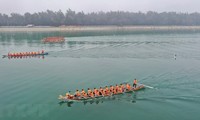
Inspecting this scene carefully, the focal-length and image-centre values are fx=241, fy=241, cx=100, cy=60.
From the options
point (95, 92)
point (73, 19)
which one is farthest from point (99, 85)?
point (73, 19)

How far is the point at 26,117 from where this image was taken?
82.0ft

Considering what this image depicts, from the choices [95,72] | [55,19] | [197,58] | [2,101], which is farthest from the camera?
[55,19]

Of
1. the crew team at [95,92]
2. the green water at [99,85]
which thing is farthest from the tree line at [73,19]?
the crew team at [95,92]

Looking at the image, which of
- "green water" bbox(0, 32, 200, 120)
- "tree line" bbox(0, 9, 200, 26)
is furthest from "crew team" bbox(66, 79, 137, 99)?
"tree line" bbox(0, 9, 200, 26)

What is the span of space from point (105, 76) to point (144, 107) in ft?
45.6

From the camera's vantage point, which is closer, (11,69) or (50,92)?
(50,92)

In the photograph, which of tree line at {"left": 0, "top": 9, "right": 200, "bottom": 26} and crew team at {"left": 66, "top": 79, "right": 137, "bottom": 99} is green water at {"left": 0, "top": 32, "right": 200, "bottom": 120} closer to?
crew team at {"left": 66, "top": 79, "right": 137, "bottom": 99}

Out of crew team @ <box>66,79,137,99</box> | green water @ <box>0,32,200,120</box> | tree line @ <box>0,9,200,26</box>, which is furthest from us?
tree line @ <box>0,9,200,26</box>

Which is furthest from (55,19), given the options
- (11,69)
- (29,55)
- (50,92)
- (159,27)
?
(50,92)

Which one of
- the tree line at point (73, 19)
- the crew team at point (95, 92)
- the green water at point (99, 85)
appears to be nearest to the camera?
the green water at point (99, 85)

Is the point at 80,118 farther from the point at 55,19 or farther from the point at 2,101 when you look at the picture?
the point at 55,19

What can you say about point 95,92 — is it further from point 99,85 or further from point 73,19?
point 73,19

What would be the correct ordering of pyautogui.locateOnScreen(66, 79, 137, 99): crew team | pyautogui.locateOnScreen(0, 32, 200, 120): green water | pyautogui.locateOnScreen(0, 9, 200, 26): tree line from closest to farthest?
pyautogui.locateOnScreen(0, 32, 200, 120): green water, pyautogui.locateOnScreen(66, 79, 137, 99): crew team, pyautogui.locateOnScreen(0, 9, 200, 26): tree line

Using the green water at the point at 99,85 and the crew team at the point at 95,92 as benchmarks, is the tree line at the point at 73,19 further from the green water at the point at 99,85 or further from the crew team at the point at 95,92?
the crew team at the point at 95,92
